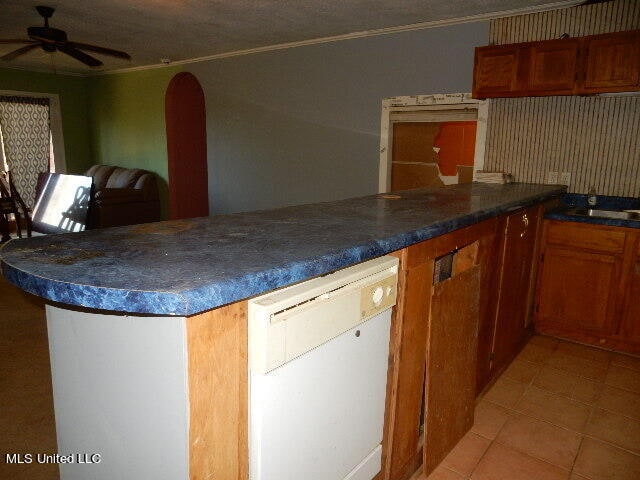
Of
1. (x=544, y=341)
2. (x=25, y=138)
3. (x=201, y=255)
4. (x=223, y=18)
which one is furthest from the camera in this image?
(x=25, y=138)

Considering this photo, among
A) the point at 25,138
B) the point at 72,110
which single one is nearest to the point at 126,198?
the point at 25,138

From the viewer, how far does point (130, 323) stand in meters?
0.94

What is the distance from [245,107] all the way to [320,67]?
1.20 metres

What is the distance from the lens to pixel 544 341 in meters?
3.05

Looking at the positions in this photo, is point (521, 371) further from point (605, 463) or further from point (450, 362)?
point (450, 362)

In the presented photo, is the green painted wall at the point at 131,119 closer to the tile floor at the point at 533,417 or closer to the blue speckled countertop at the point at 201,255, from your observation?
the tile floor at the point at 533,417

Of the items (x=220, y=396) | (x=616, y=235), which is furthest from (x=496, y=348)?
(x=220, y=396)

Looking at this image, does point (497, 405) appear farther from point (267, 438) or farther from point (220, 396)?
point (220, 396)

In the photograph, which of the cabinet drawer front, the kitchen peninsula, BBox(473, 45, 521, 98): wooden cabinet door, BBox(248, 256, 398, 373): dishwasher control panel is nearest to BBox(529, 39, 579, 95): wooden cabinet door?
BBox(473, 45, 521, 98): wooden cabinet door

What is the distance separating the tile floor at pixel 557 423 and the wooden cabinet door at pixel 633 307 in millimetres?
167

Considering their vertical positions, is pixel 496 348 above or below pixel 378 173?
below

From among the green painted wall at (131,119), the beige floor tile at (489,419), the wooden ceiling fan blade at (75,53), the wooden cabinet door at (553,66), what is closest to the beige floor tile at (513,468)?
the beige floor tile at (489,419)

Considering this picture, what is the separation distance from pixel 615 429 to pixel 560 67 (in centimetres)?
232

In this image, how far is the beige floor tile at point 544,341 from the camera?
9.81 ft
